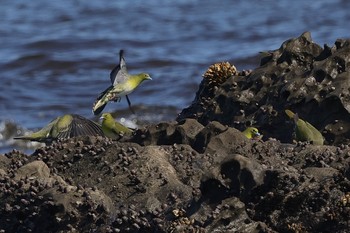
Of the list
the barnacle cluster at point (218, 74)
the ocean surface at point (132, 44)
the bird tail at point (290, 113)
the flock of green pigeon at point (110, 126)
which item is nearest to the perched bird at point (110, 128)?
the flock of green pigeon at point (110, 126)

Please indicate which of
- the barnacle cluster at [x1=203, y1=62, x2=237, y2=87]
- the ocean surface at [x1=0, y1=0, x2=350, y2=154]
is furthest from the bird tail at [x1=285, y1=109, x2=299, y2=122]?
the ocean surface at [x1=0, y1=0, x2=350, y2=154]

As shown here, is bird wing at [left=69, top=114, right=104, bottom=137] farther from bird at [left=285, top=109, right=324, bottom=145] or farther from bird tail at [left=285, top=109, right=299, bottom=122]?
bird at [left=285, top=109, right=324, bottom=145]

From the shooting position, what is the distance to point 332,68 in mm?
7754

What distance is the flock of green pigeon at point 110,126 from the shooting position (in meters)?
7.12

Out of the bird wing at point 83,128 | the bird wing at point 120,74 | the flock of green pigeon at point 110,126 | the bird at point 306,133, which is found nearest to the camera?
the bird at point 306,133

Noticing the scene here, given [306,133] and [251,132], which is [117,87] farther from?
[306,133]

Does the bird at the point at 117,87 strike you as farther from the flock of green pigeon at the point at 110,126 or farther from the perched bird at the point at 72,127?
the perched bird at the point at 72,127

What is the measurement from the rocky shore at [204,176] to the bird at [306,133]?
0.25m

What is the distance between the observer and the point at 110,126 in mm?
8289

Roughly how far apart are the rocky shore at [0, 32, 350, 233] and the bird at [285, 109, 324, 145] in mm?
250

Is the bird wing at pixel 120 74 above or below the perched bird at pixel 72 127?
above

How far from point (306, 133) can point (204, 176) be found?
1.67 metres

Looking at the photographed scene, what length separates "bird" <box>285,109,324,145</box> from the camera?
6953mm

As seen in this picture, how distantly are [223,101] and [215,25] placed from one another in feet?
51.9
